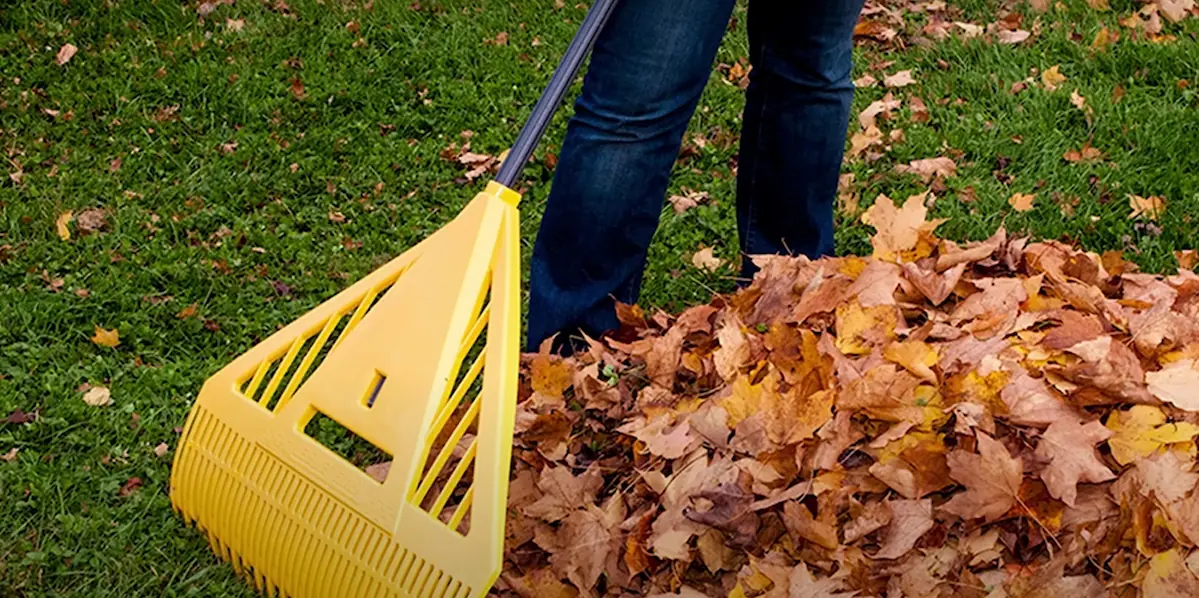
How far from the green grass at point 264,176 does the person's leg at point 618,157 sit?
1.37ft

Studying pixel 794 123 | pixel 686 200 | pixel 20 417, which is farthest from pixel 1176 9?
pixel 20 417

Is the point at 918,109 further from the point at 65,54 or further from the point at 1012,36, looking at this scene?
the point at 65,54

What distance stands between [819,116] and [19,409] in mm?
1678

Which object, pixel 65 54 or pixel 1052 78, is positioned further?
pixel 65 54

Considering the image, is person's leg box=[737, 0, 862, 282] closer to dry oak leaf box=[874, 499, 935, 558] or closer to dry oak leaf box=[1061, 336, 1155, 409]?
dry oak leaf box=[1061, 336, 1155, 409]

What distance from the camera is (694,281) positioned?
253 cm

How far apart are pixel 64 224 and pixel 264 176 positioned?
545 mm

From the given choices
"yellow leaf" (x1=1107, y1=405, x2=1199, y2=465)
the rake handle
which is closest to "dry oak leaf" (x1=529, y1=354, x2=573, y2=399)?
the rake handle

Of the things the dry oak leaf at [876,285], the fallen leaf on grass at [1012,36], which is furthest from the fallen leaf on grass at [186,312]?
the fallen leaf on grass at [1012,36]

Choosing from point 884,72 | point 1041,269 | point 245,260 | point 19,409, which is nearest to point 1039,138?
point 884,72

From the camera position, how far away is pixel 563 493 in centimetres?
172

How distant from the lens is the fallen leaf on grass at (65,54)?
151 inches

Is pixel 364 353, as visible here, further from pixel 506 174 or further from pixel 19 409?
pixel 19 409

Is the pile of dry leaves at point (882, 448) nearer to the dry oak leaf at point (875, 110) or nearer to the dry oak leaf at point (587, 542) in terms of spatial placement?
the dry oak leaf at point (587, 542)
